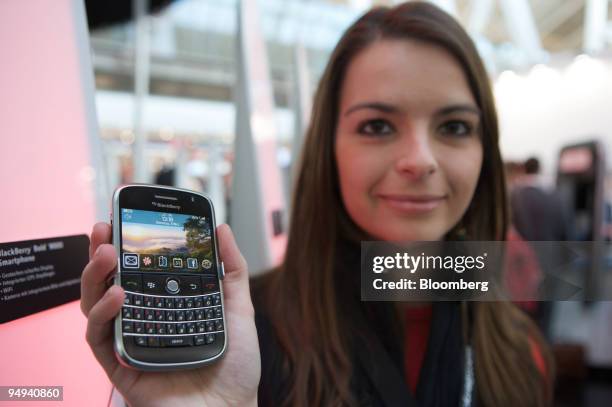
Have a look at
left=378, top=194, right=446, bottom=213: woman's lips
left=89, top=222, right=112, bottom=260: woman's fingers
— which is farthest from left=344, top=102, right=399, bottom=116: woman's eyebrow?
left=89, top=222, right=112, bottom=260: woman's fingers

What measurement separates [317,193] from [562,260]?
354mm

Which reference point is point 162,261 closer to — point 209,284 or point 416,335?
point 209,284

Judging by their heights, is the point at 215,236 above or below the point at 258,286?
above

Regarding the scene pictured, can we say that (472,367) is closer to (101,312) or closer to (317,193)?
(317,193)

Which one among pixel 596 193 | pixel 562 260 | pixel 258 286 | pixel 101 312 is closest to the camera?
pixel 101 312

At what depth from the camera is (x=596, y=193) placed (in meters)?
1.07

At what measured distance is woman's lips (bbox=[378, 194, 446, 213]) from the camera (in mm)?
510

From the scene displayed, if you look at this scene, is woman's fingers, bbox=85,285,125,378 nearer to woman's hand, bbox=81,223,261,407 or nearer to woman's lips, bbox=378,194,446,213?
woman's hand, bbox=81,223,261,407

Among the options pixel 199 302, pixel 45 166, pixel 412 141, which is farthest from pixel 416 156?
pixel 45 166

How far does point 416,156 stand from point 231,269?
0.27 meters

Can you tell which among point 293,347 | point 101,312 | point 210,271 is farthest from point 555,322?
point 101,312

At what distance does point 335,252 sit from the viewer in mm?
603

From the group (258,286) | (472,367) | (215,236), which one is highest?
(215,236)

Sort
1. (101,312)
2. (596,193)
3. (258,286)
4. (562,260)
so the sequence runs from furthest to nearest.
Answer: (596,193), (258,286), (562,260), (101,312)
